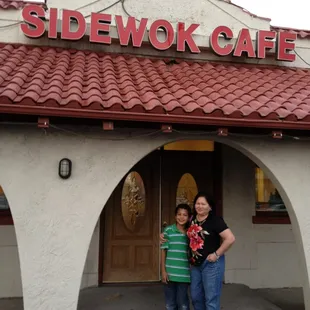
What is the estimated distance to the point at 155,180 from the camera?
7207mm

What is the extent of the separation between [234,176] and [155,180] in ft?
5.22

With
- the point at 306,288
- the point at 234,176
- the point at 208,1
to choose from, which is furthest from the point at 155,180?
the point at 208,1

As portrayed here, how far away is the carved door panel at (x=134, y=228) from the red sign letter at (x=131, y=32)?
2274mm

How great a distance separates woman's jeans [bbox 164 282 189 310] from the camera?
14.1 feet

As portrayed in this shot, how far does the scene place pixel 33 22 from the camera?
6832mm

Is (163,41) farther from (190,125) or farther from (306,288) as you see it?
(306,288)

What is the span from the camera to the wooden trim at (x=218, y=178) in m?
7.12

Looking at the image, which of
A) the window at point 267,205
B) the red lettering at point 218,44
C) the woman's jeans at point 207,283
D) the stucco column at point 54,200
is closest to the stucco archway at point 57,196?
the stucco column at point 54,200

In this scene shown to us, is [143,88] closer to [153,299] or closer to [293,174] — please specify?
[293,174]

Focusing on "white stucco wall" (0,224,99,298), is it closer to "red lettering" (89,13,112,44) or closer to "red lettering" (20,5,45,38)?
"red lettering" (20,5,45,38)

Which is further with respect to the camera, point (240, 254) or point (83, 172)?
point (240, 254)

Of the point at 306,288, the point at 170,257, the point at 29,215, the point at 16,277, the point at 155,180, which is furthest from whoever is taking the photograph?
the point at 155,180

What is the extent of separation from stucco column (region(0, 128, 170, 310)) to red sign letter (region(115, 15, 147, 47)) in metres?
2.94

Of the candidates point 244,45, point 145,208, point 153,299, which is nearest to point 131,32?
point 244,45
